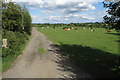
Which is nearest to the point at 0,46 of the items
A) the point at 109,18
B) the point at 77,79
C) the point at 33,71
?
the point at 33,71

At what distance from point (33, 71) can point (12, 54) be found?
4.54 m

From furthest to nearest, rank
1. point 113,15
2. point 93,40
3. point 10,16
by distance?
point 93,40 → point 10,16 → point 113,15

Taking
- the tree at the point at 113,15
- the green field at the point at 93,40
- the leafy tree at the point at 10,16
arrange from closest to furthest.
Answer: the tree at the point at 113,15 < the green field at the point at 93,40 < the leafy tree at the point at 10,16

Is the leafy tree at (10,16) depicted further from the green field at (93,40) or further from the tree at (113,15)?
the tree at (113,15)

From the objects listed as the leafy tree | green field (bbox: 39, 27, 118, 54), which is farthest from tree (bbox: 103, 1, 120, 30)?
the leafy tree

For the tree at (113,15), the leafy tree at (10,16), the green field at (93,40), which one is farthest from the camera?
the leafy tree at (10,16)

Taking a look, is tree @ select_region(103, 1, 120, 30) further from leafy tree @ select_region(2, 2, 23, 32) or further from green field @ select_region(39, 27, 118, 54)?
leafy tree @ select_region(2, 2, 23, 32)

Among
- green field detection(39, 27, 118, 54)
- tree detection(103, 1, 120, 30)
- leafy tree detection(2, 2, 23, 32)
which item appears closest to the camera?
tree detection(103, 1, 120, 30)

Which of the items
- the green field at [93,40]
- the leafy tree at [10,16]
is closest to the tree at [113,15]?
the green field at [93,40]

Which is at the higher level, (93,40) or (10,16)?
(10,16)

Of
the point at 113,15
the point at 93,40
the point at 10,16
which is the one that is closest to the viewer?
the point at 113,15

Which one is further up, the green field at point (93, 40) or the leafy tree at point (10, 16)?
the leafy tree at point (10, 16)

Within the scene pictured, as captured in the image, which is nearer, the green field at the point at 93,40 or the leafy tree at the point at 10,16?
the green field at the point at 93,40

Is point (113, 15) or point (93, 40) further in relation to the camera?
point (93, 40)
